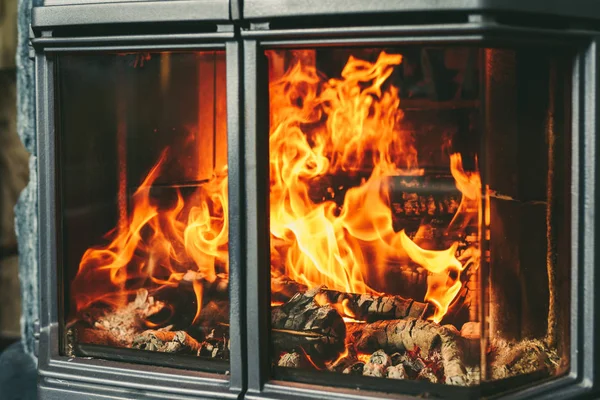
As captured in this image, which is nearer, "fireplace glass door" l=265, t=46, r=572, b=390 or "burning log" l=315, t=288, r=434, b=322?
"fireplace glass door" l=265, t=46, r=572, b=390

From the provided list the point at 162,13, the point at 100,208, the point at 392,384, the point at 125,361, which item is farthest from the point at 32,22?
the point at 392,384

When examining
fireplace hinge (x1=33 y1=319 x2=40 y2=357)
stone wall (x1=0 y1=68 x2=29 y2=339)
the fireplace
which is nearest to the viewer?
the fireplace

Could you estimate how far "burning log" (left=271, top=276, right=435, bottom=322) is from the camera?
6.39 ft

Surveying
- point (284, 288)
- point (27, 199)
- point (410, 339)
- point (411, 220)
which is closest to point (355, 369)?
point (410, 339)

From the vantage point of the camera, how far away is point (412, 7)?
171 cm

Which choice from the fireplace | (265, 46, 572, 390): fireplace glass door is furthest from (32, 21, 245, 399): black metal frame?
(265, 46, 572, 390): fireplace glass door

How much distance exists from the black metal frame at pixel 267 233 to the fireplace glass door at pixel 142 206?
162mm

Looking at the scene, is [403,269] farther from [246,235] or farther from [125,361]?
[125,361]

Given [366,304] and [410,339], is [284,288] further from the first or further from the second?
[410,339]

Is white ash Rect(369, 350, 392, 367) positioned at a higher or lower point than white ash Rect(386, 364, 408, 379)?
higher

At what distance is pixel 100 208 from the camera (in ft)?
6.94

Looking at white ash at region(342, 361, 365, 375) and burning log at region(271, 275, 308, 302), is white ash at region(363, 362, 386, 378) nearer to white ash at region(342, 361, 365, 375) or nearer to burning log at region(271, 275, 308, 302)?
white ash at region(342, 361, 365, 375)

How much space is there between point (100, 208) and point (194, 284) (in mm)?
323

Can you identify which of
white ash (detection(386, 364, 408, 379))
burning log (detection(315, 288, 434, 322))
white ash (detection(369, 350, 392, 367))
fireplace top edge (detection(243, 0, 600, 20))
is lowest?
white ash (detection(386, 364, 408, 379))
